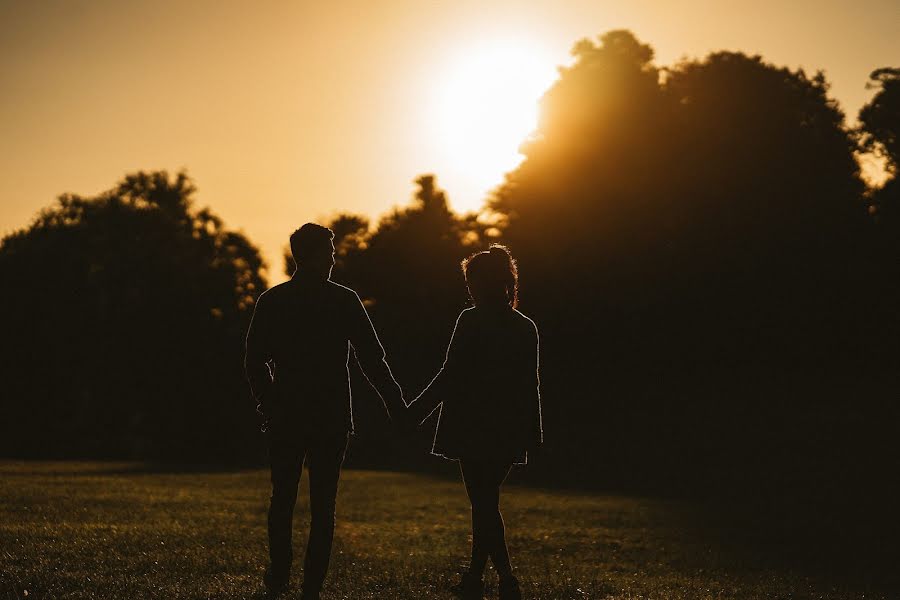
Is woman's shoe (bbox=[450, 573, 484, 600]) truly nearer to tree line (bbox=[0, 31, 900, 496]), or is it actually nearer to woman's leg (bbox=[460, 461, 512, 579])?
woman's leg (bbox=[460, 461, 512, 579])

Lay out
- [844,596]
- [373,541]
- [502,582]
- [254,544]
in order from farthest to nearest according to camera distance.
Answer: [373,541]
[254,544]
[844,596]
[502,582]

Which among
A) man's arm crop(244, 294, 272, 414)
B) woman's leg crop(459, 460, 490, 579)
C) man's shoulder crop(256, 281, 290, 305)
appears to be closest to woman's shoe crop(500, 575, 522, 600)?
woman's leg crop(459, 460, 490, 579)

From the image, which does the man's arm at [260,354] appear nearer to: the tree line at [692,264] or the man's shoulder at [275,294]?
the man's shoulder at [275,294]

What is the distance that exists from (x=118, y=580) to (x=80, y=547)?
2.52m

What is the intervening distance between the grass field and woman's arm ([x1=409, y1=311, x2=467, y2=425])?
63.2 inches

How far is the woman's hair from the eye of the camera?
7648 millimetres

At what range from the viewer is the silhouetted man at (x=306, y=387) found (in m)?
7.16

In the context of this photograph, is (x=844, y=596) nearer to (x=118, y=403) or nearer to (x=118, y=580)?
(x=118, y=580)

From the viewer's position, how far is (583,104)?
45.2 m

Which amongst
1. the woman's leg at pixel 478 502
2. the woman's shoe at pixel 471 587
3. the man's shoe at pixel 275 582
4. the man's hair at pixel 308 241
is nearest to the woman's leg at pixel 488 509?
the woman's leg at pixel 478 502

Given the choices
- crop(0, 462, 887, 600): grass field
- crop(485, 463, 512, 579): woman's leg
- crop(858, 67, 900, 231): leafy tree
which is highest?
crop(858, 67, 900, 231): leafy tree

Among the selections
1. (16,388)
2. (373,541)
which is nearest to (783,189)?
A: (373,541)

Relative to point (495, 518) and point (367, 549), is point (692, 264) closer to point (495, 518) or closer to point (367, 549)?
point (367, 549)

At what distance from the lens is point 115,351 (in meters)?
58.9
